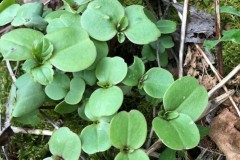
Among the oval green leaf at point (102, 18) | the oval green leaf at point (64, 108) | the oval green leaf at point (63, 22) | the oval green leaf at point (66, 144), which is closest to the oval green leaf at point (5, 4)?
the oval green leaf at point (63, 22)

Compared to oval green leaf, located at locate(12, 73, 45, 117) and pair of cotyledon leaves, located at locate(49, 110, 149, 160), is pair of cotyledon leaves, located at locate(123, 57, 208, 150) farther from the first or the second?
oval green leaf, located at locate(12, 73, 45, 117)

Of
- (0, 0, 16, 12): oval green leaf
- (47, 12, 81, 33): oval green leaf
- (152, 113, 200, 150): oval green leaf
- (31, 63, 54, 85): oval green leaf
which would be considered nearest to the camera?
(152, 113, 200, 150): oval green leaf

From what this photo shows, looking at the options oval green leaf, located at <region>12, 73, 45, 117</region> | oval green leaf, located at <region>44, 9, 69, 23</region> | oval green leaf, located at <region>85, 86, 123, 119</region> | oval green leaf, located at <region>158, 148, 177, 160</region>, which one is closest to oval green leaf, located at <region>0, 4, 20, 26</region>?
oval green leaf, located at <region>44, 9, 69, 23</region>

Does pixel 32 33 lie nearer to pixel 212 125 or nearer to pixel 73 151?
pixel 73 151

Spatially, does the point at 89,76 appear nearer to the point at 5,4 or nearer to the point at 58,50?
the point at 58,50

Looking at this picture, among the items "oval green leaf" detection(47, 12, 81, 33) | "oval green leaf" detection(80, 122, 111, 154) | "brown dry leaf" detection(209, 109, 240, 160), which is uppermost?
"oval green leaf" detection(47, 12, 81, 33)

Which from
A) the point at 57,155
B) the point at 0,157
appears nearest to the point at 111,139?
the point at 57,155

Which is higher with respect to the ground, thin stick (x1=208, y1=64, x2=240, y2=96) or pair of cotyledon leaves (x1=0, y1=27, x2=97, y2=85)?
pair of cotyledon leaves (x1=0, y1=27, x2=97, y2=85)
